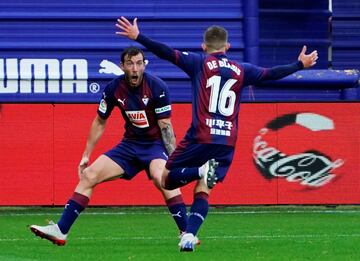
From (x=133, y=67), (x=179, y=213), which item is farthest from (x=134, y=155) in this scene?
(x=133, y=67)

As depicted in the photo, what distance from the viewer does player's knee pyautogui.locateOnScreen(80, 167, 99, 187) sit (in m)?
11.0

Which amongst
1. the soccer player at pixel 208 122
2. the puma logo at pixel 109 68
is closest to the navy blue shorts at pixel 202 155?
the soccer player at pixel 208 122

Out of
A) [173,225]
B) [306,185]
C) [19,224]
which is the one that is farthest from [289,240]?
[306,185]

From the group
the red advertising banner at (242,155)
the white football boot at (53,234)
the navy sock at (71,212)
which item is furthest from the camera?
the red advertising banner at (242,155)

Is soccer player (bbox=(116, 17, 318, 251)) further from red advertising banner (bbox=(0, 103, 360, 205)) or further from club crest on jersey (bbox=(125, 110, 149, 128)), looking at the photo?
red advertising banner (bbox=(0, 103, 360, 205))

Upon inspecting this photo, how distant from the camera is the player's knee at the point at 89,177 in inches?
432

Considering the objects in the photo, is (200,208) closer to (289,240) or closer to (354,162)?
(289,240)

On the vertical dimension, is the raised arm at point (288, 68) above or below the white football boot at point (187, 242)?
above

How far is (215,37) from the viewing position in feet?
32.6

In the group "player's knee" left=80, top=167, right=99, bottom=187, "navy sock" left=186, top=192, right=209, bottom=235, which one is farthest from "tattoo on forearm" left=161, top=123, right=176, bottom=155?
"navy sock" left=186, top=192, right=209, bottom=235

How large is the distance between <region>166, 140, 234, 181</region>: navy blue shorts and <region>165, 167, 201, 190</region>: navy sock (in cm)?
7

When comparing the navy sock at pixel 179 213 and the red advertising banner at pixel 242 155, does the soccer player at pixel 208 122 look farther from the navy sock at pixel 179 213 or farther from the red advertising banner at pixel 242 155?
the red advertising banner at pixel 242 155

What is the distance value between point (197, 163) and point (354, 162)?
7.58m

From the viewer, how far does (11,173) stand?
16.9m
